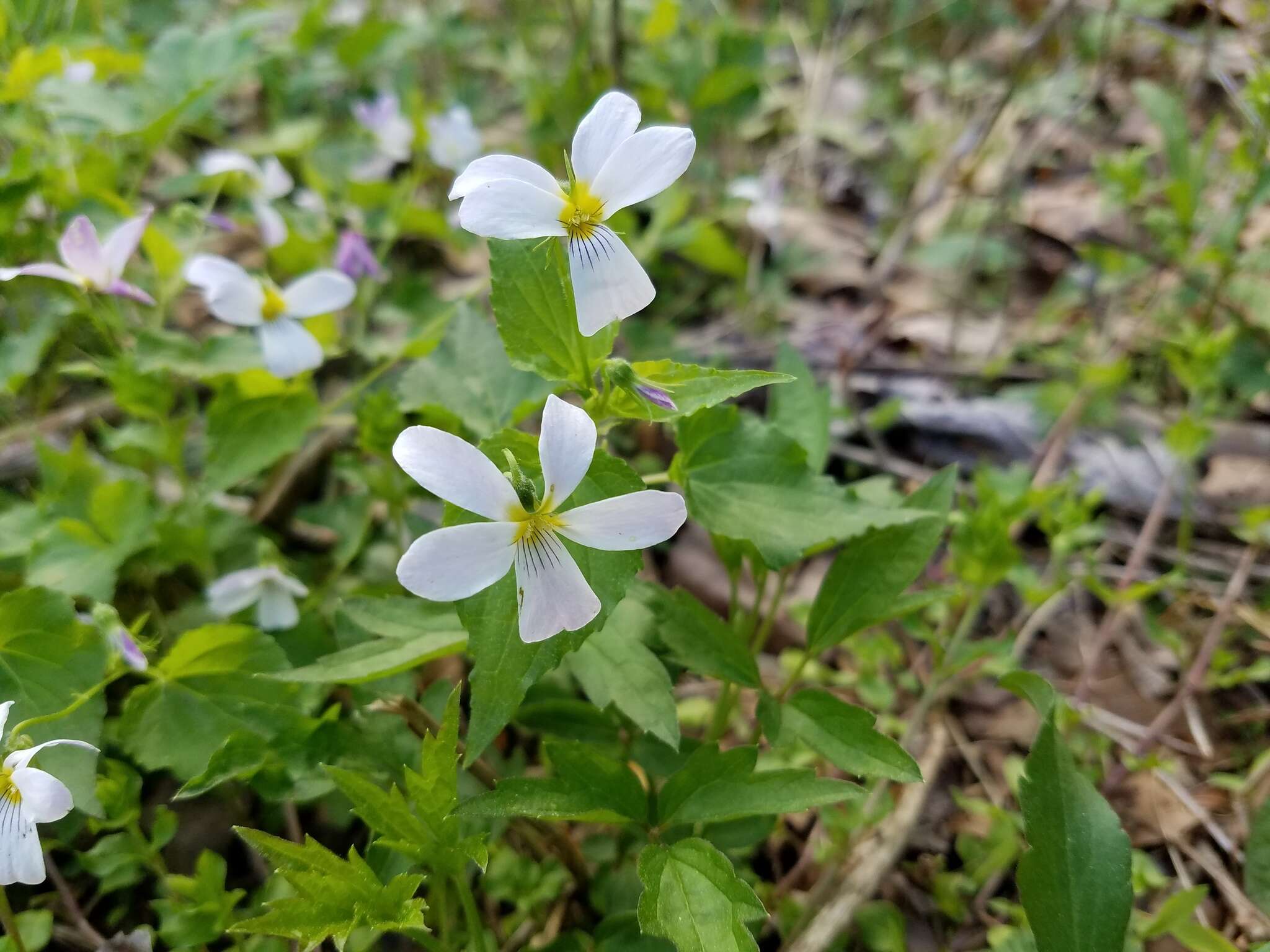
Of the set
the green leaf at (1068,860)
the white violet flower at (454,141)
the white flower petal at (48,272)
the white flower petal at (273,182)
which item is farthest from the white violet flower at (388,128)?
the green leaf at (1068,860)

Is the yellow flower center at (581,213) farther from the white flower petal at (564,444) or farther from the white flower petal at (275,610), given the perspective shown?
the white flower petal at (275,610)

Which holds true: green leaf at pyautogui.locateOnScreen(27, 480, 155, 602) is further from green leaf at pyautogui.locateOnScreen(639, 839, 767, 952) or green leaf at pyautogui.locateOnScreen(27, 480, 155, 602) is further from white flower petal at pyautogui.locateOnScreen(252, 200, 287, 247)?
green leaf at pyautogui.locateOnScreen(639, 839, 767, 952)

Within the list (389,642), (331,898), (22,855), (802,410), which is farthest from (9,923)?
(802,410)

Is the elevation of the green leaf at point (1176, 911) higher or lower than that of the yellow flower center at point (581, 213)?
lower

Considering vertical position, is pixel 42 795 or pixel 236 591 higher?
pixel 42 795

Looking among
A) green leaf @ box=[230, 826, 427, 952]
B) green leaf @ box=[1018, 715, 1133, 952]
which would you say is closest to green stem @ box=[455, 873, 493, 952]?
green leaf @ box=[230, 826, 427, 952]

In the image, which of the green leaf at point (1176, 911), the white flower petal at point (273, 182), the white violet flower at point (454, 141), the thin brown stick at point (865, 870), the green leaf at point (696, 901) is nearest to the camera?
the green leaf at point (696, 901)

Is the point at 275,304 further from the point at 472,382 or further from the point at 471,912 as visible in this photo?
the point at 471,912

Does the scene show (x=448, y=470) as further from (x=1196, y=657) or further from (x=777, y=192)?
(x=777, y=192)
